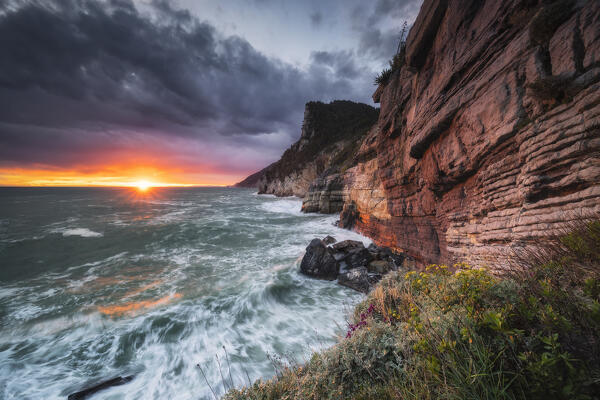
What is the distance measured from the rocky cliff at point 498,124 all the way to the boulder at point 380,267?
1520mm

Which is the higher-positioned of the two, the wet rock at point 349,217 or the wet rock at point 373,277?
the wet rock at point 349,217

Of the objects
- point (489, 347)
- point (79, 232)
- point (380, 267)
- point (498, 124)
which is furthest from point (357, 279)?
point (79, 232)

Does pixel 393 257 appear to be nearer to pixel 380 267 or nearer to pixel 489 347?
pixel 380 267

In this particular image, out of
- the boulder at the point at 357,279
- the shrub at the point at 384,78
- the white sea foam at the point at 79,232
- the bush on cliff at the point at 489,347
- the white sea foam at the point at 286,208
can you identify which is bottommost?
the white sea foam at the point at 79,232

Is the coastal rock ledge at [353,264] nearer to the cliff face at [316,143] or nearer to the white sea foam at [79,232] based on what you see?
the white sea foam at [79,232]

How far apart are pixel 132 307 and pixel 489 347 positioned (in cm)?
982

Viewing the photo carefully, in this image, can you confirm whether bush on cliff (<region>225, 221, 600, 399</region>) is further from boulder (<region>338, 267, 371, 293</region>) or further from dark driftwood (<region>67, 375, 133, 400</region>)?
boulder (<region>338, 267, 371, 293</region>)

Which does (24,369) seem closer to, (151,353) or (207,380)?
(151,353)

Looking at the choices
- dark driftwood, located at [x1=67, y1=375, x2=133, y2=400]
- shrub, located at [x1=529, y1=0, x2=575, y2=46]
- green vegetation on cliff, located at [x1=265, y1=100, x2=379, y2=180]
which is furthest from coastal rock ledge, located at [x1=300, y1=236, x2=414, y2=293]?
green vegetation on cliff, located at [x1=265, y1=100, x2=379, y2=180]

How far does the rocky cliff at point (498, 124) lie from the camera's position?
380 cm

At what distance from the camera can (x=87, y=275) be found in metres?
10.2

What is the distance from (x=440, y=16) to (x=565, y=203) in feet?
25.6

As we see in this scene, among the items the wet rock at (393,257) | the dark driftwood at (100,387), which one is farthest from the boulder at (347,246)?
the dark driftwood at (100,387)

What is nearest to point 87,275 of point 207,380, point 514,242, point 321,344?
point 207,380
